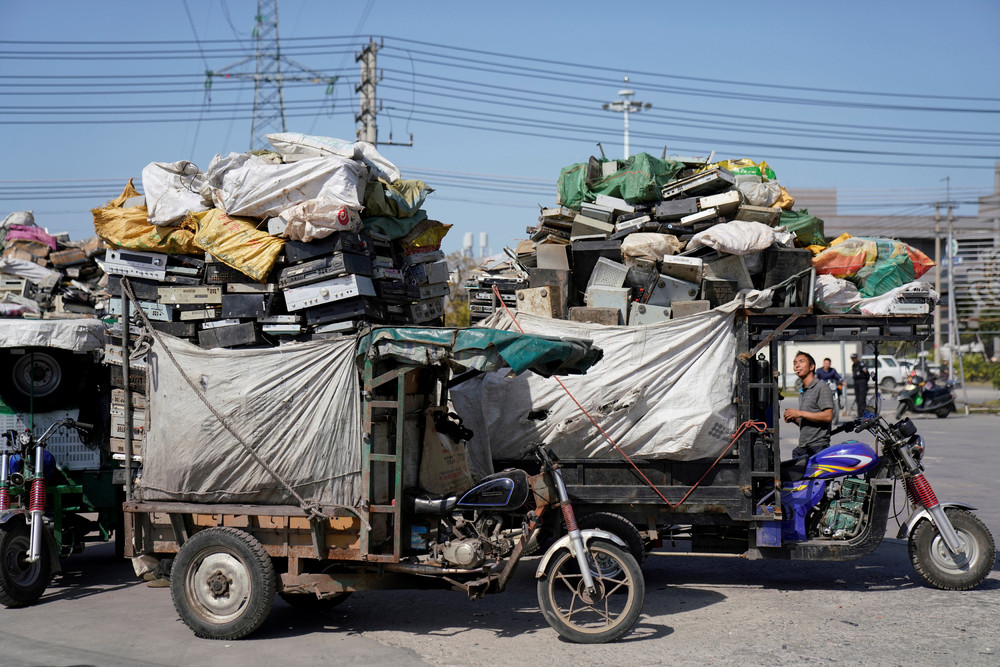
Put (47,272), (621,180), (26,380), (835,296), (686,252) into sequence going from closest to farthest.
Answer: (835,296), (686,252), (26,380), (621,180), (47,272)

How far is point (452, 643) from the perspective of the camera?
647 cm

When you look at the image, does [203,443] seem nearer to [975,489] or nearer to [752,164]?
[752,164]

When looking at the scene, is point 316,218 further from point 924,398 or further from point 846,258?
point 924,398

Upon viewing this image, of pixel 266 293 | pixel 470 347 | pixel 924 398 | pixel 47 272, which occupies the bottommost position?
pixel 470 347

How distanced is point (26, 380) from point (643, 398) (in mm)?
5951

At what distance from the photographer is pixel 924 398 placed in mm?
25469

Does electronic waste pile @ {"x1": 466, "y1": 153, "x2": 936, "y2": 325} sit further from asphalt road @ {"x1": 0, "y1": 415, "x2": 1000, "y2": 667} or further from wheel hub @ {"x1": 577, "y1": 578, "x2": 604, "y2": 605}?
wheel hub @ {"x1": 577, "y1": 578, "x2": 604, "y2": 605}

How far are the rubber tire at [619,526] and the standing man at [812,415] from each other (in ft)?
5.99

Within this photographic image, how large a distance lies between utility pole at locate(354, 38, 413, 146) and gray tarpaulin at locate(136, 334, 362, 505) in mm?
16567

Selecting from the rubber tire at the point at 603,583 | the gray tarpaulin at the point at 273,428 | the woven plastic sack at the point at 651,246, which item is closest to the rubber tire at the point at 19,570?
the gray tarpaulin at the point at 273,428

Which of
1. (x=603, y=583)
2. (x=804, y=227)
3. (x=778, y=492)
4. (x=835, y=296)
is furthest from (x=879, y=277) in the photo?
(x=603, y=583)

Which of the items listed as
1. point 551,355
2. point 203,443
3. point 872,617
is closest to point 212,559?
point 203,443

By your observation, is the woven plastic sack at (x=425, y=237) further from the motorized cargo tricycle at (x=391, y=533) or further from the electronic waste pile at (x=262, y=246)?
the motorized cargo tricycle at (x=391, y=533)

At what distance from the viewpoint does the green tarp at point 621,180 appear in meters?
9.16
